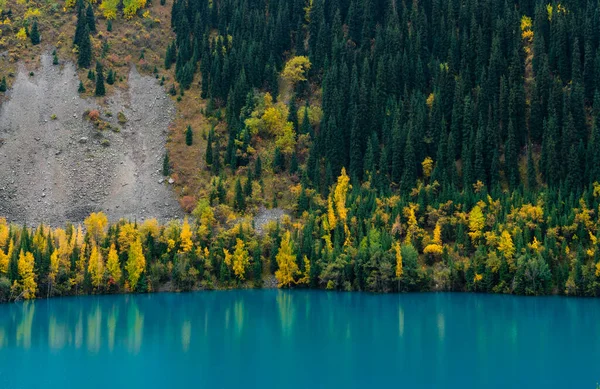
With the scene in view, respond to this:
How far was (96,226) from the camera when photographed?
147 metres

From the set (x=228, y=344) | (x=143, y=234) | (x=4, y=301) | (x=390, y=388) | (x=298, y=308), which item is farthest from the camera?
(x=143, y=234)

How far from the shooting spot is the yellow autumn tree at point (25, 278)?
132 m

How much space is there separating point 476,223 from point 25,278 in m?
81.8

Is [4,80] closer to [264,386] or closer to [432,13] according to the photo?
[432,13]

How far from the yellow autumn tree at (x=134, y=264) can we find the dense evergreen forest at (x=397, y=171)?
0.25m

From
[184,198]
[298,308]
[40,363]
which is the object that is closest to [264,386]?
[40,363]

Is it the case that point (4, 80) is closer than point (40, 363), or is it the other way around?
point (40, 363)

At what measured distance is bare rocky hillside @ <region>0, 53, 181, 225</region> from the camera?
16424cm

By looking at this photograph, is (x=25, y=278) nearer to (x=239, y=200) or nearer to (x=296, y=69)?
(x=239, y=200)

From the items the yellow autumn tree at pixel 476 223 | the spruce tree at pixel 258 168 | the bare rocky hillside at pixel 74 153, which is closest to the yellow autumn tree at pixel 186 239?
the bare rocky hillside at pixel 74 153

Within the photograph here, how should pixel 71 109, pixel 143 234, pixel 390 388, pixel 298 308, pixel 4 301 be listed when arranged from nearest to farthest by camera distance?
pixel 390 388 < pixel 298 308 < pixel 4 301 < pixel 143 234 < pixel 71 109

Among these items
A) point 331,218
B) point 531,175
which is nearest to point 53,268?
point 331,218

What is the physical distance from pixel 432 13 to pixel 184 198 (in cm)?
8242

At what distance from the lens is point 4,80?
190000 mm
